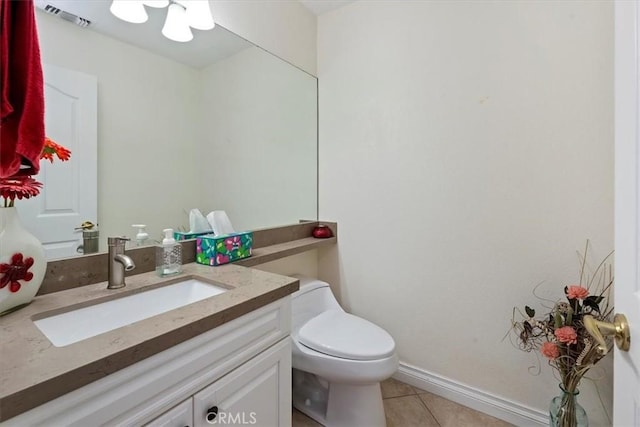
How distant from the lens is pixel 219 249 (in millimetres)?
1193

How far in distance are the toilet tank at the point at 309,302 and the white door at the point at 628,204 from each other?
113 centimetres

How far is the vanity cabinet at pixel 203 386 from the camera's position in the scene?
1.75 ft

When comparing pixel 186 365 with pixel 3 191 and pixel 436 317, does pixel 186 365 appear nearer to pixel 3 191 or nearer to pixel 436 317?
pixel 3 191

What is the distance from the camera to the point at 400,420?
1.43 m

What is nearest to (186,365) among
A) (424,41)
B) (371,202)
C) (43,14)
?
(43,14)

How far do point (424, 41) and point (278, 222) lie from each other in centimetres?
130

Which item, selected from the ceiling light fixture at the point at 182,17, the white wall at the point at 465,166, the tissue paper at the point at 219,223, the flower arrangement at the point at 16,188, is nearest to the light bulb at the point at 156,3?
the ceiling light fixture at the point at 182,17

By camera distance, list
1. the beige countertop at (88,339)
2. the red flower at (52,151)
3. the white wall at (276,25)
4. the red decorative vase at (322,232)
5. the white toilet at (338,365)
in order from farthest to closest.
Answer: the red decorative vase at (322,232) < the white wall at (276,25) < the white toilet at (338,365) < the red flower at (52,151) < the beige countertop at (88,339)

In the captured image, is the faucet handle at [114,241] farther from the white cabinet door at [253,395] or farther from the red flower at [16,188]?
the white cabinet door at [253,395]

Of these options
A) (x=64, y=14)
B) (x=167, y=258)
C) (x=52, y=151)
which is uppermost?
(x=64, y=14)

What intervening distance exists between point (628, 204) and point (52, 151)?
56.8 inches

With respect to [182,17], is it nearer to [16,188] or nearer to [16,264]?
[16,188]

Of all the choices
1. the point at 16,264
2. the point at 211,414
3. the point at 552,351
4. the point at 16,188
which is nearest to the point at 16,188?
the point at 16,188

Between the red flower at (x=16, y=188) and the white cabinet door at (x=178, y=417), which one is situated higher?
the red flower at (x=16, y=188)
